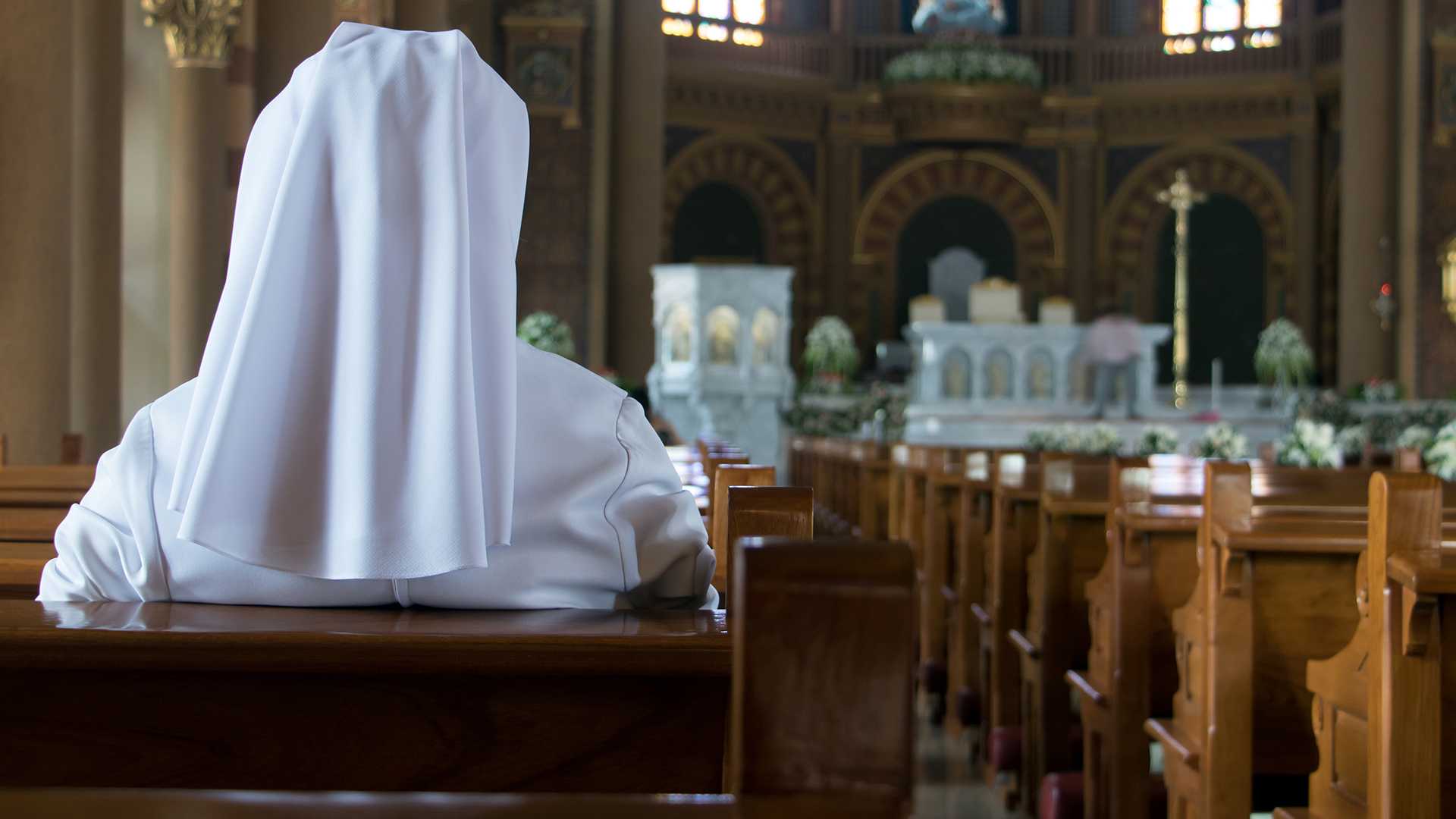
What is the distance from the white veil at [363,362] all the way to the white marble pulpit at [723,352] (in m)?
10.7

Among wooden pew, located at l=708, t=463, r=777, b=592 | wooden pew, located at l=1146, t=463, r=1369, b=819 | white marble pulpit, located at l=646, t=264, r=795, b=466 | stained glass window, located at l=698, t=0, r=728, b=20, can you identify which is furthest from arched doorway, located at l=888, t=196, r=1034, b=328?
wooden pew, located at l=708, t=463, r=777, b=592

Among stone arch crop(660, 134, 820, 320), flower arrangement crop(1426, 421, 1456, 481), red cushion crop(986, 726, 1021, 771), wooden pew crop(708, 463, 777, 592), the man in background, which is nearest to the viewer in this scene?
wooden pew crop(708, 463, 777, 592)

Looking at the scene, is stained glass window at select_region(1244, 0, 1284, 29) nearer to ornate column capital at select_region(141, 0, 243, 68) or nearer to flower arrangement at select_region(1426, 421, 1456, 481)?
flower arrangement at select_region(1426, 421, 1456, 481)

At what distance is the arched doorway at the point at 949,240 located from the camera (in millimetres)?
17234

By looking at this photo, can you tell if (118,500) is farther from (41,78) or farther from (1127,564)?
(41,78)

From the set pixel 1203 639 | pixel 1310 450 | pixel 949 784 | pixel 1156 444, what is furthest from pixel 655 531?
pixel 1156 444

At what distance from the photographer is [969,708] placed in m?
4.77

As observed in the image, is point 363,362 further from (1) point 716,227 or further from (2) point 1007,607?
(1) point 716,227

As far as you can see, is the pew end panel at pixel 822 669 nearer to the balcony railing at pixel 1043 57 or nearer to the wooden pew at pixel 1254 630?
the wooden pew at pixel 1254 630

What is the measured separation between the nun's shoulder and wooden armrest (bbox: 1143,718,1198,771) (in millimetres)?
1667

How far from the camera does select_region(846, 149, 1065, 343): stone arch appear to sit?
17062mm

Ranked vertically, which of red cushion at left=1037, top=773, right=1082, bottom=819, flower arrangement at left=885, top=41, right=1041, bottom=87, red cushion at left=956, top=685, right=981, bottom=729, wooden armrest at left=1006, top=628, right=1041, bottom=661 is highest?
flower arrangement at left=885, top=41, right=1041, bottom=87

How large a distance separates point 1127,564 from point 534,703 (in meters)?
2.04

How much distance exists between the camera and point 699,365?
1205 cm
